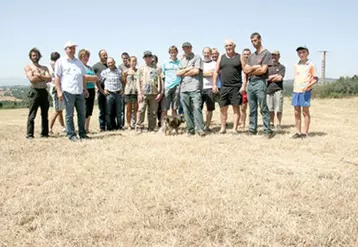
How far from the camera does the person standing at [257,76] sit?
680 cm

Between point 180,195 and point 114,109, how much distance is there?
5.37 m

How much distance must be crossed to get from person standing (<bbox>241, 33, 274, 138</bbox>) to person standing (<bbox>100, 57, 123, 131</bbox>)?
3.10 m

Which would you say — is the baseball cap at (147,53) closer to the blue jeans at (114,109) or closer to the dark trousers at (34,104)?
the blue jeans at (114,109)

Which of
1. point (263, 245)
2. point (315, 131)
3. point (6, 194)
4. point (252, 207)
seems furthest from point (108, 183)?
point (315, 131)

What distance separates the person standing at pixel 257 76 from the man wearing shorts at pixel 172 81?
1.49 metres

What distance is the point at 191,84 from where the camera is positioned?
24.3 feet

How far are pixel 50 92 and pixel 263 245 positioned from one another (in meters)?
6.83

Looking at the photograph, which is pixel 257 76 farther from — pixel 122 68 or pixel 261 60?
pixel 122 68

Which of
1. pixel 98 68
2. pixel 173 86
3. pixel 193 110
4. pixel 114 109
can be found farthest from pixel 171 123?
pixel 98 68

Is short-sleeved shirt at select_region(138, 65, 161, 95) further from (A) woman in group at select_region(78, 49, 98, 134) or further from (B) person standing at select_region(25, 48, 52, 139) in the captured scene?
(B) person standing at select_region(25, 48, 52, 139)

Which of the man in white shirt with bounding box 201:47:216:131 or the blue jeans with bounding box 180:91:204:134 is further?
the man in white shirt with bounding box 201:47:216:131

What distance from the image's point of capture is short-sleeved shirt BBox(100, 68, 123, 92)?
845cm

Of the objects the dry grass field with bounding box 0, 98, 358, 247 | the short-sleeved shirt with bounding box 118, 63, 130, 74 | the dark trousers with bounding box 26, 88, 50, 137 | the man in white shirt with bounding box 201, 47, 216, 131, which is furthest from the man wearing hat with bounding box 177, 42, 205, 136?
the dark trousers with bounding box 26, 88, 50, 137

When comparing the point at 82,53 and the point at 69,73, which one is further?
the point at 82,53
